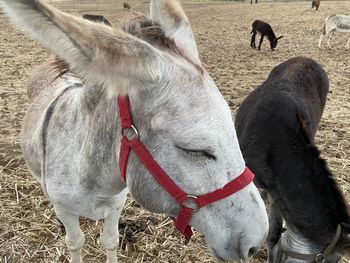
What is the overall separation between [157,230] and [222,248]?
1.92m

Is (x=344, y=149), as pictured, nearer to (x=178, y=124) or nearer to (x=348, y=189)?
(x=348, y=189)

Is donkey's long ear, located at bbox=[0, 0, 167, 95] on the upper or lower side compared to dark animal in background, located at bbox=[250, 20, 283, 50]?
upper

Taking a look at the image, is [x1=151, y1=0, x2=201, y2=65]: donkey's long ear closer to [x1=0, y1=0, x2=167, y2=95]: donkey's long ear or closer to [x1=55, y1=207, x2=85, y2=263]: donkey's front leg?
[x1=0, y1=0, x2=167, y2=95]: donkey's long ear

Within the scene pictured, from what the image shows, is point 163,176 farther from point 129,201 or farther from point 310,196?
point 129,201

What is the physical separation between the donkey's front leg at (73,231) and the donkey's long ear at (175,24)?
1.23m

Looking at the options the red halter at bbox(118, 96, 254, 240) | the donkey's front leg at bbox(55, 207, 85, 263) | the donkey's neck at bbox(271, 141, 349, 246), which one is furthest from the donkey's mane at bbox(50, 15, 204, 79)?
the donkey's neck at bbox(271, 141, 349, 246)

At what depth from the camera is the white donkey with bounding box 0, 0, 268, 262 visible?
1.14 m

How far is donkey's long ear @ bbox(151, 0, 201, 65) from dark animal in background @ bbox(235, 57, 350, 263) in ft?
4.22

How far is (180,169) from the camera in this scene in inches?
54.3

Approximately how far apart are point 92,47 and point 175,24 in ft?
2.06

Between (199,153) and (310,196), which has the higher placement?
(199,153)

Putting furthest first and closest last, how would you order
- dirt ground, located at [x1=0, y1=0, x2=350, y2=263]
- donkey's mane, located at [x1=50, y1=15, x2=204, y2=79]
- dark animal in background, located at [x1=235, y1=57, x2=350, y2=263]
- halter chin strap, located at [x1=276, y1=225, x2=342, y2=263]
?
dirt ground, located at [x1=0, y1=0, x2=350, y2=263]
dark animal in background, located at [x1=235, y1=57, x2=350, y2=263]
halter chin strap, located at [x1=276, y1=225, x2=342, y2=263]
donkey's mane, located at [x1=50, y1=15, x2=204, y2=79]

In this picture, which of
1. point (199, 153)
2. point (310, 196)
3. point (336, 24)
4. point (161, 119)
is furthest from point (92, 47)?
point (336, 24)

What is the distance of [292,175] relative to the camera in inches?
98.2
